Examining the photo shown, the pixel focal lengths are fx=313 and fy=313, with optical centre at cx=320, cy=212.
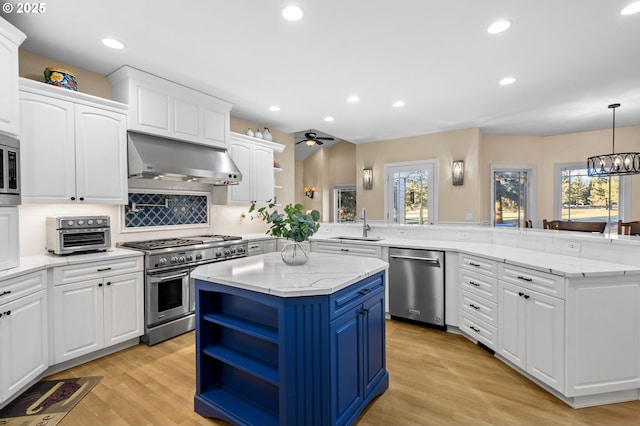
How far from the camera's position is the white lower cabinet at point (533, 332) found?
6.85 feet

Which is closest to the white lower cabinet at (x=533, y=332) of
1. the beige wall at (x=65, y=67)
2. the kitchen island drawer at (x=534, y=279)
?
the kitchen island drawer at (x=534, y=279)

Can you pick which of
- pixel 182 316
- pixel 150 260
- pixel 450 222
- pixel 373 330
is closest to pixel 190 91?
pixel 150 260

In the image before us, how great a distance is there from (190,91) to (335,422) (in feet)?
11.8

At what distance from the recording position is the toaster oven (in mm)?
2635

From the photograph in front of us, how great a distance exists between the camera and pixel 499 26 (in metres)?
2.47

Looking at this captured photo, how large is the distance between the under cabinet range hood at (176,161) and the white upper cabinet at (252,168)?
33 centimetres

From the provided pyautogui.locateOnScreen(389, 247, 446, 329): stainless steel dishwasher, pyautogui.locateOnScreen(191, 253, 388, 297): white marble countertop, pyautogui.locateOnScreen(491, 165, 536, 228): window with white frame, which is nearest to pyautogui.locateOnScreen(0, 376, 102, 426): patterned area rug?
pyautogui.locateOnScreen(191, 253, 388, 297): white marble countertop

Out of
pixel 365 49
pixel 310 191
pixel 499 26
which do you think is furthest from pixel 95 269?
pixel 310 191

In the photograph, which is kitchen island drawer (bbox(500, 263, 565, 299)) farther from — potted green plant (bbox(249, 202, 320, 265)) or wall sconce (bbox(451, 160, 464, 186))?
wall sconce (bbox(451, 160, 464, 186))

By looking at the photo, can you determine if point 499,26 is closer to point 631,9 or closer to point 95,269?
point 631,9

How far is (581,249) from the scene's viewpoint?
2.58m

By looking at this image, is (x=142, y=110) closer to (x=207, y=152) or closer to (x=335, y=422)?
(x=207, y=152)

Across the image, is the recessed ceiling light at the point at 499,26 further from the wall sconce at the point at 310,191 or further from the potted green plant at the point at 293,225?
the wall sconce at the point at 310,191

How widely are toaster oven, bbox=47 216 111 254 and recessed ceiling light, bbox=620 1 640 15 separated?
4539 mm
